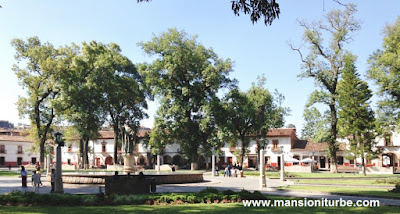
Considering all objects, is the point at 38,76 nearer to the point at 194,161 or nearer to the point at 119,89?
the point at 119,89

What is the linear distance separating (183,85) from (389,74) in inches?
924

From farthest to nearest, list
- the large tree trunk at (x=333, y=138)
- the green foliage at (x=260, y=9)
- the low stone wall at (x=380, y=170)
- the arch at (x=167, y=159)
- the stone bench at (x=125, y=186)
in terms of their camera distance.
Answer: the arch at (x=167, y=159), the large tree trunk at (x=333, y=138), the low stone wall at (x=380, y=170), the stone bench at (x=125, y=186), the green foliage at (x=260, y=9)

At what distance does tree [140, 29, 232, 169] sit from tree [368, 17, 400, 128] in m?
17.5

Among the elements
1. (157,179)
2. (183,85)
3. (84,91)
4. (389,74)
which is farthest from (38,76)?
(389,74)

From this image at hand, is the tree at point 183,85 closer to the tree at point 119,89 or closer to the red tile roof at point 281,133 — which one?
the tree at point 119,89

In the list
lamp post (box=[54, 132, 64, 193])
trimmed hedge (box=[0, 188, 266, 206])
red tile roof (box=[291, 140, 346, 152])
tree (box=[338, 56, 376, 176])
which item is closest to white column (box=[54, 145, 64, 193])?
lamp post (box=[54, 132, 64, 193])

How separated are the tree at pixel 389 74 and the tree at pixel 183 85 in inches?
688

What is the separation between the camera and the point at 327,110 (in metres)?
47.6

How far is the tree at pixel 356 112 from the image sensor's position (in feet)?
127

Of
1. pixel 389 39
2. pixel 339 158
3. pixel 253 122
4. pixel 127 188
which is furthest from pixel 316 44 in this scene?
pixel 127 188

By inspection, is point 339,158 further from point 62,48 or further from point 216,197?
point 216,197

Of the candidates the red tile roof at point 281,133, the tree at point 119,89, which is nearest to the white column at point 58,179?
the tree at point 119,89

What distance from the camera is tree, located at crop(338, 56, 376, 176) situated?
127ft

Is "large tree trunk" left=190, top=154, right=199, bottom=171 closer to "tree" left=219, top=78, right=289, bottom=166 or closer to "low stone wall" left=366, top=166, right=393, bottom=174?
"tree" left=219, top=78, right=289, bottom=166
